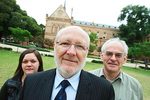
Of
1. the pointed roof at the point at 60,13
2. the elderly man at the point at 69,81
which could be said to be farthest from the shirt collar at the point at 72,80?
the pointed roof at the point at 60,13

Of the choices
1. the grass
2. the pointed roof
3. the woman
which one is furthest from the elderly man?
the pointed roof

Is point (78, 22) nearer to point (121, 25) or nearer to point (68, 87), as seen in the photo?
point (121, 25)

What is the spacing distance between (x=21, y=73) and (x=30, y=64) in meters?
0.19

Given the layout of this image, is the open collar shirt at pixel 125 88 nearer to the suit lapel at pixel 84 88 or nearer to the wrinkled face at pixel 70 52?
the suit lapel at pixel 84 88

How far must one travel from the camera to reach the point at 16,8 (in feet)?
149

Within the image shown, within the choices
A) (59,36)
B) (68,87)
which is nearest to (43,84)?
(68,87)

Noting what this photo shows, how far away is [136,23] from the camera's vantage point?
56.3 m

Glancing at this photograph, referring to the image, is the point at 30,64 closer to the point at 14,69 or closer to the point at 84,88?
the point at 84,88

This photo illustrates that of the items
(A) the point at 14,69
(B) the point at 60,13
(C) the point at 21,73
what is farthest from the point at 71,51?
(B) the point at 60,13

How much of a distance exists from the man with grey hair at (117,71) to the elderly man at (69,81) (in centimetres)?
107

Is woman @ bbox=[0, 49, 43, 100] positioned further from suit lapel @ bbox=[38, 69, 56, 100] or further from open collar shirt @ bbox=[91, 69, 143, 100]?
suit lapel @ bbox=[38, 69, 56, 100]

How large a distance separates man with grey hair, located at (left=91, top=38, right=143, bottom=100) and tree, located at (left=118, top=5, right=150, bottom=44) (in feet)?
171

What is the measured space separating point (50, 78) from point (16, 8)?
145ft

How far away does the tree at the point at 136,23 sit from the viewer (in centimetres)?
5550
